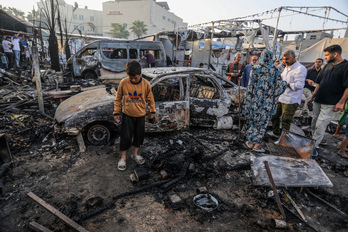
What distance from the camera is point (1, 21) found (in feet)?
43.8

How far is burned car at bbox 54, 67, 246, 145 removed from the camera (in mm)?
3582

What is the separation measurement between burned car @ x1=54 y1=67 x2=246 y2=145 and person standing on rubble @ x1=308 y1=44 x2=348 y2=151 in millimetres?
1682

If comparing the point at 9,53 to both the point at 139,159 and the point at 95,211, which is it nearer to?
the point at 139,159

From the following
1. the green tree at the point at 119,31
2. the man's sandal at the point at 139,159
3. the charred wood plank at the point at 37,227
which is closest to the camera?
the charred wood plank at the point at 37,227

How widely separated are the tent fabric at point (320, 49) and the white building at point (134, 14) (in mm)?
41757

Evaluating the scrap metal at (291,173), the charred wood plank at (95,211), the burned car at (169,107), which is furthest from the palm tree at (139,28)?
the charred wood plank at (95,211)

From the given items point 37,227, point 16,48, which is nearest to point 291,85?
point 37,227

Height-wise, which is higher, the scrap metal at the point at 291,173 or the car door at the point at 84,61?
the car door at the point at 84,61

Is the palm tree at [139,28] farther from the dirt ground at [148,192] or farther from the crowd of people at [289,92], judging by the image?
the dirt ground at [148,192]

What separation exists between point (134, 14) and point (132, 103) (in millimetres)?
54686

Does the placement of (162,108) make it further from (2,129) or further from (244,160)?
(2,129)

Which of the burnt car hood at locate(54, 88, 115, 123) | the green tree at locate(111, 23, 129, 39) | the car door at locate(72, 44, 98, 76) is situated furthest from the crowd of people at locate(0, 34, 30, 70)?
the green tree at locate(111, 23, 129, 39)

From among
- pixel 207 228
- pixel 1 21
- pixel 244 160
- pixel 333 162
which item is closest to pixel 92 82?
pixel 244 160

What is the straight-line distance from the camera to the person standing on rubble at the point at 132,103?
2870mm
